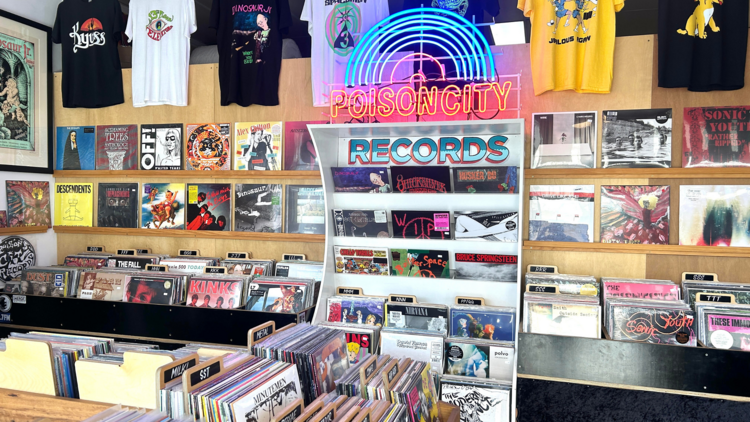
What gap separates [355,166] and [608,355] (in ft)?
6.69

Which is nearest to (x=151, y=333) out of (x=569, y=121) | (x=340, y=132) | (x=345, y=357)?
(x=340, y=132)

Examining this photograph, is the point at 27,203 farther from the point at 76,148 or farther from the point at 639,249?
the point at 639,249

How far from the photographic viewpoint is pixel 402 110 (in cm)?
309

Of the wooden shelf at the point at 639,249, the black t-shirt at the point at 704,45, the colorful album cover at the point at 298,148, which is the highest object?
the black t-shirt at the point at 704,45

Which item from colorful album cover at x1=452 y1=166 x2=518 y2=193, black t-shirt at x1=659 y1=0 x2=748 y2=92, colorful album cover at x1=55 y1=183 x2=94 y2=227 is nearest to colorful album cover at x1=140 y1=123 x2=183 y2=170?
colorful album cover at x1=55 y1=183 x2=94 y2=227

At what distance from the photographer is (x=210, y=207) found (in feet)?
13.6

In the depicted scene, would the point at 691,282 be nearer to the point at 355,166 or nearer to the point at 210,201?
the point at 355,166

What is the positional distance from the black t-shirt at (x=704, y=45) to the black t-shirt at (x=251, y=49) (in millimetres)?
2855

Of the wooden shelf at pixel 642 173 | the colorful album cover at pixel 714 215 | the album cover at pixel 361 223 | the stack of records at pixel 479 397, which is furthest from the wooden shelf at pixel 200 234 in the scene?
the colorful album cover at pixel 714 215

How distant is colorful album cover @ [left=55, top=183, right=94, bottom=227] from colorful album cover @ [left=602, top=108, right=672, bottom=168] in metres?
4.47

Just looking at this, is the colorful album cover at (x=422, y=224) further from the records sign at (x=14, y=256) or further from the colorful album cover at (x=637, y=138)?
the records sign at (x=14, y=256)

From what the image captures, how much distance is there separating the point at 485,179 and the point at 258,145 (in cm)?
195

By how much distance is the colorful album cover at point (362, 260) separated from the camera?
3.42m

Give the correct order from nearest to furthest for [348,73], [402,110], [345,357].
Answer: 1. [345,357]
2. [402,110]
3. [348,73]
